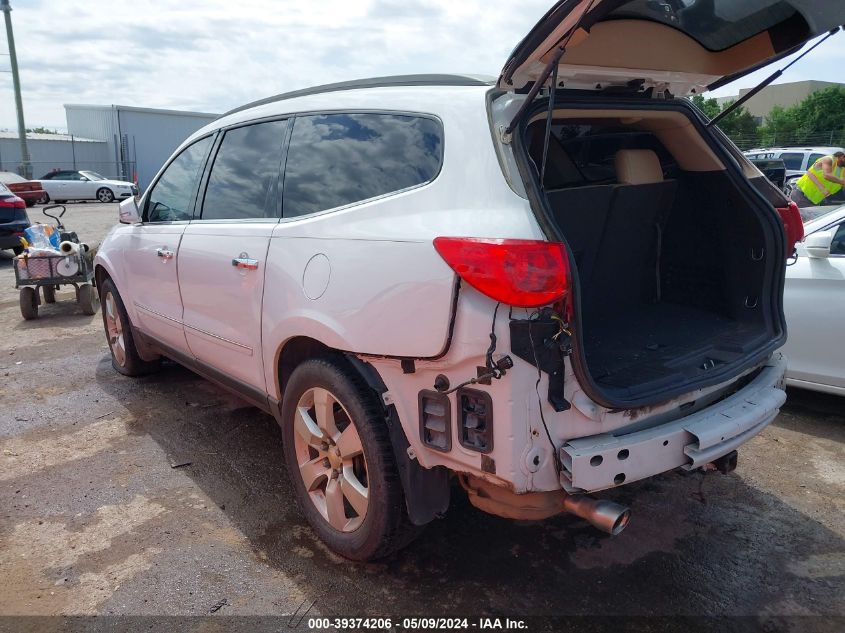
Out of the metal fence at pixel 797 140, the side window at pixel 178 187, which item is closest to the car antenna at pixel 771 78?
the side window at pixel 178 187

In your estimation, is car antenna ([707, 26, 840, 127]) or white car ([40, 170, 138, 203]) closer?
car antenna ([707, 26, 840, 127])

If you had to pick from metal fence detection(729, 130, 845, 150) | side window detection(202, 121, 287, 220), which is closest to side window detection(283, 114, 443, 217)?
side window detection(202, 121, 287, 220)

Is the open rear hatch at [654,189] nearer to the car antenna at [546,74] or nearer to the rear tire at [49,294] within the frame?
the car antenna at [546,74]

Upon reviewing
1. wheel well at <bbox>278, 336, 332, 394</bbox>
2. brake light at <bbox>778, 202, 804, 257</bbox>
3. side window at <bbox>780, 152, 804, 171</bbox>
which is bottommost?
wheel well at <bbox>278, 336, 332, 394</bbox>

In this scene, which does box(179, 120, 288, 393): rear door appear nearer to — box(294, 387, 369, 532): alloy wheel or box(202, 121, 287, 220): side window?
box(202, 121, 287, 220): side window

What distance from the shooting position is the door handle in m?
3.22

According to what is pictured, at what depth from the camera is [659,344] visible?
3.20 meters

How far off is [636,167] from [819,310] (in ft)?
6.38

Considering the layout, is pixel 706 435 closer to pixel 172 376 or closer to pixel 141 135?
pixel 172 376

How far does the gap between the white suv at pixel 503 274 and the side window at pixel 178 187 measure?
0.27 feet

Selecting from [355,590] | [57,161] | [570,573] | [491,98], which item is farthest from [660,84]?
[57,161]

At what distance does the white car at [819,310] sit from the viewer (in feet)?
14.2

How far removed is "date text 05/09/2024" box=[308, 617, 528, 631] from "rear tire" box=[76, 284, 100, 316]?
6035mm

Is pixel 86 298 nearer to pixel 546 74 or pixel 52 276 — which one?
pixel 52 276
